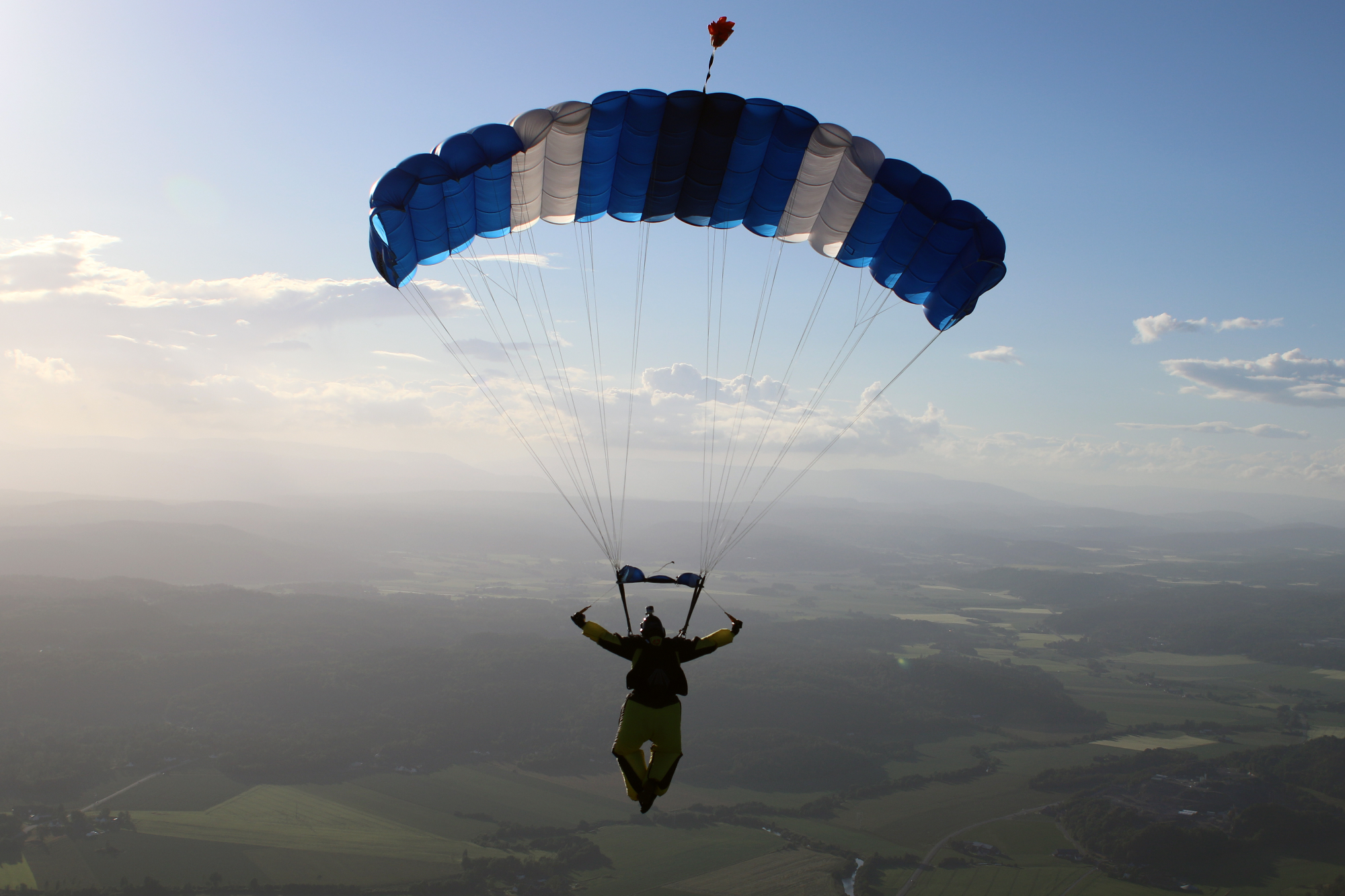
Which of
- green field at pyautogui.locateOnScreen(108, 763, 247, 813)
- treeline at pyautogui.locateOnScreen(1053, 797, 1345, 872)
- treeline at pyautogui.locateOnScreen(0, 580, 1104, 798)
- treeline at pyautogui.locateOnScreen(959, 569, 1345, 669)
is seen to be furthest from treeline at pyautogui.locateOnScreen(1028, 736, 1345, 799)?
green field at pyautogui.locateOnScreen(108, 763, 247, 813)

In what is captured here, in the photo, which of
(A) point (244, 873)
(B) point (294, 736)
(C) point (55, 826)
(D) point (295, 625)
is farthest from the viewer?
(D) point (295, 625)

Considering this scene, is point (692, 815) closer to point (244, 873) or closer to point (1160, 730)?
point (244, 873)

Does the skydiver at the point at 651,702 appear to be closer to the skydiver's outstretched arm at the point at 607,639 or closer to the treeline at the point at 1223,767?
the skydiver's outstretched arm at the point at 607,639

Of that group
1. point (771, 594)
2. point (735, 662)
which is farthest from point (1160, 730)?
point (771, 594)

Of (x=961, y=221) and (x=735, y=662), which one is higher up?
(x=961, y=221)

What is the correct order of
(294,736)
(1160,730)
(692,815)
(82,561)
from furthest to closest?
(82,561) → (1160,730) → (294,736) → (692,815)

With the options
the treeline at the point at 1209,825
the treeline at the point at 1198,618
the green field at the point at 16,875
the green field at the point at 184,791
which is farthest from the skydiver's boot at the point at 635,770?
A: the treeline at the point at 1198,618
